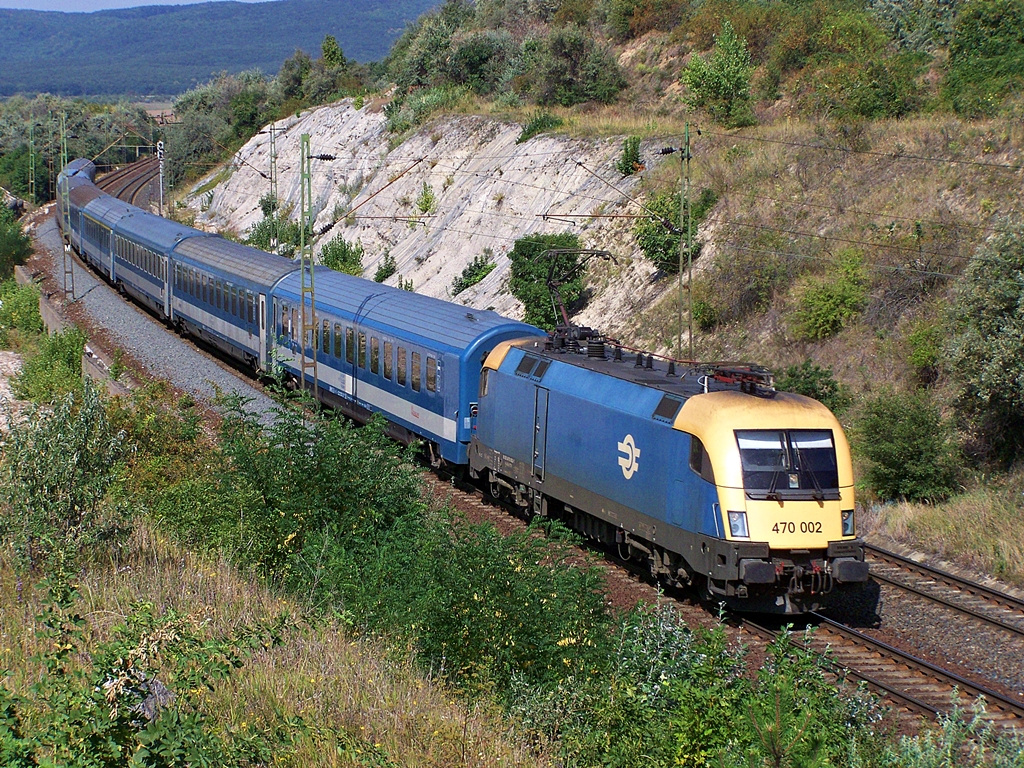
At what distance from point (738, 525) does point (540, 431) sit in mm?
4752

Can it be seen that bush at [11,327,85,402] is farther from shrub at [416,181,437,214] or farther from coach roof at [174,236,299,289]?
shrub at [416,181,437,214]

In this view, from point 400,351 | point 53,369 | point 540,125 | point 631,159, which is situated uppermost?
point 540,125

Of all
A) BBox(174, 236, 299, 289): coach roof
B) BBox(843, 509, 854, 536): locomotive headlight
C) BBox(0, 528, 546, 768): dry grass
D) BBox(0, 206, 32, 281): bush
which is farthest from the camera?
A: BBox(0, 206, 32, 281): bush

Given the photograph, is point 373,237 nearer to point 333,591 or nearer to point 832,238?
point 832,238

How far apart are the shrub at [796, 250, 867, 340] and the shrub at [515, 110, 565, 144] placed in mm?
19447

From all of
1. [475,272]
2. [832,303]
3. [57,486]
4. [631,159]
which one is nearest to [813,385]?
[832,303]

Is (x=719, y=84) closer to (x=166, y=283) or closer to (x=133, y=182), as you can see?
(x=166, y=283)

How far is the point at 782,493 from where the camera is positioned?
41.5 ft

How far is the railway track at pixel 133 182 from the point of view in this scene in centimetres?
7069

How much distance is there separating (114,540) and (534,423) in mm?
7335

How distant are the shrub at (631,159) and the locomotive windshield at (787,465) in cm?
2536

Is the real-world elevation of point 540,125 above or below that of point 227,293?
above

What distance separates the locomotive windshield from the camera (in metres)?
12.6

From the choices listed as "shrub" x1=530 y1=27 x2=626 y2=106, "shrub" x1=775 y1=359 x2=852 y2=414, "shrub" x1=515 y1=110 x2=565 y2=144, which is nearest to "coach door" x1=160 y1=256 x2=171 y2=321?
"shrub" x1=515 y1=110 x2=565 y2=144
